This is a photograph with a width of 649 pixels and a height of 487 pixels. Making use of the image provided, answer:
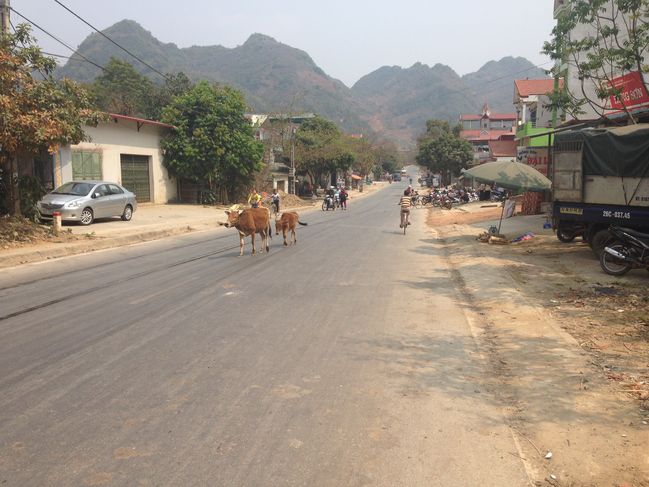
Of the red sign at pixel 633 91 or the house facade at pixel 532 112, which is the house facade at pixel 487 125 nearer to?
the house facade at pixel 532 112

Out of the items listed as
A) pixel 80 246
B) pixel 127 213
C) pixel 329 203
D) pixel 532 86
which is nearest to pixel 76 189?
pixel 127 213

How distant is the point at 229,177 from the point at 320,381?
2965 cm

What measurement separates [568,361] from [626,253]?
210 inches

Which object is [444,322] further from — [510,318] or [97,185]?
[97,185]

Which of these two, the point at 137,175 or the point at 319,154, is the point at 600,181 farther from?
the point at 319,154

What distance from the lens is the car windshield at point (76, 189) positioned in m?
18.9

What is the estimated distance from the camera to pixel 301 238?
1695cm

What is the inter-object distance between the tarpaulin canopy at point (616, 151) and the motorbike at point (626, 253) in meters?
2.15

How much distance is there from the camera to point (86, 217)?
18734 mm

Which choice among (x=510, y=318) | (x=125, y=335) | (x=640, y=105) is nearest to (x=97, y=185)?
(x=125, y=335)

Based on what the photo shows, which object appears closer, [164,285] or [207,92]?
[164,285]

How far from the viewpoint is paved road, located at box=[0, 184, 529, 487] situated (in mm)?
3402

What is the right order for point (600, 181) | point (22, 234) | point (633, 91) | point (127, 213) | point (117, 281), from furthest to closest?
point (127, 213) → point (633, 91) → point (22, 234) → point (600, 181) → point (117, 281)

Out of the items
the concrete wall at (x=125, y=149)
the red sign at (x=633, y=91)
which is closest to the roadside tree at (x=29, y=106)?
the concrete wall at (x=125, y=149)
